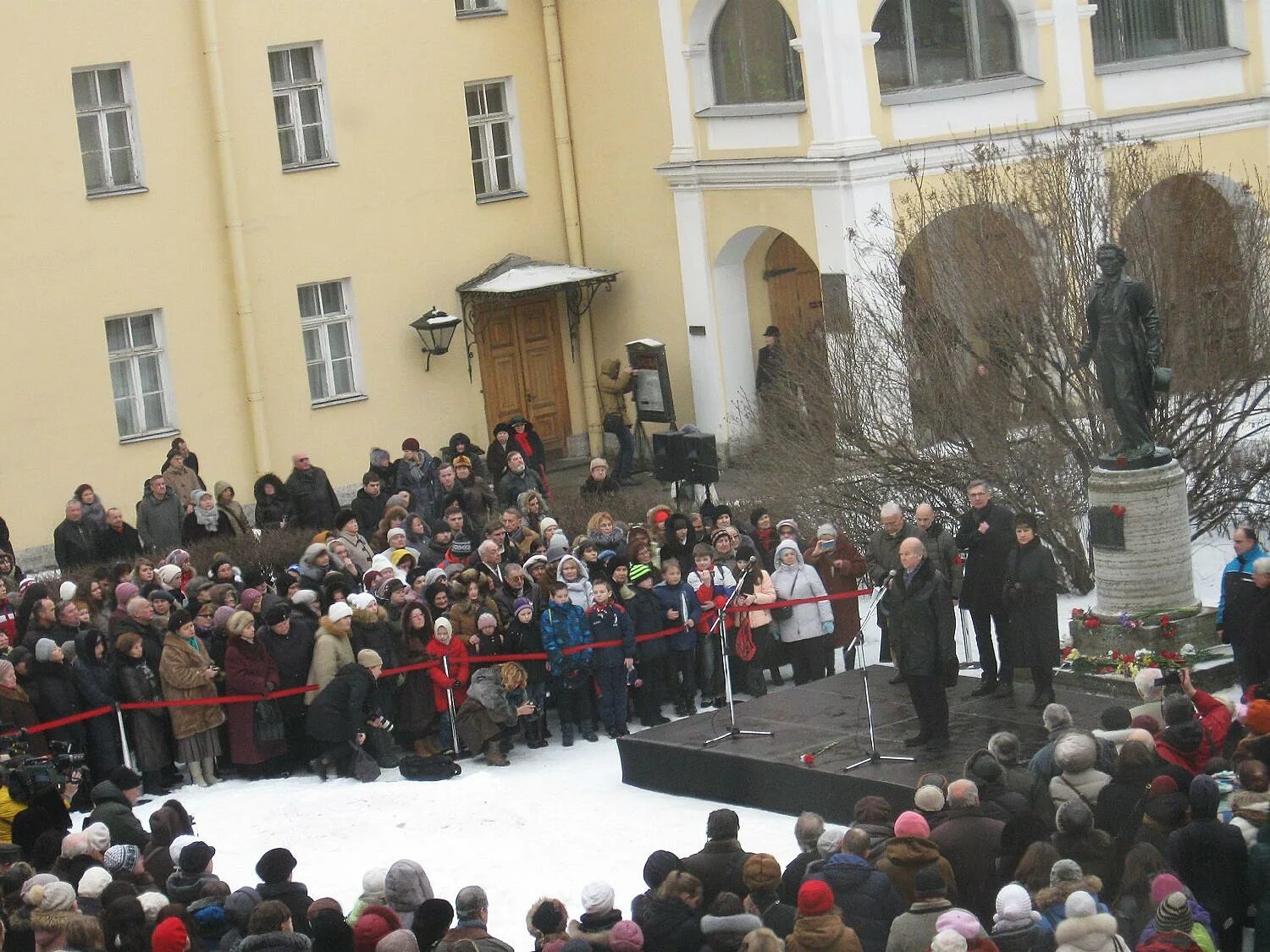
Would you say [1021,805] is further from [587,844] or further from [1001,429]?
[1001,429]

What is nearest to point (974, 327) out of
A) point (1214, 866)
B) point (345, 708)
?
point (345, 708)

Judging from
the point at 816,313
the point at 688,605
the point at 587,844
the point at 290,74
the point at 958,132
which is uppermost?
the point at 290,74

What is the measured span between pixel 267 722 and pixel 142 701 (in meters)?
0.91

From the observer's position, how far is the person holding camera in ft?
52.4

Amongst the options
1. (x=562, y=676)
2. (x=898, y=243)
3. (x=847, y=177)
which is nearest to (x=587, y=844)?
(x=562, y=676)

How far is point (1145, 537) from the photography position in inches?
642

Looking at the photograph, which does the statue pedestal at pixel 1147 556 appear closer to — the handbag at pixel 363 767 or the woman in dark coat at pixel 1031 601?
the woman in dark coat at pixel 1031 601

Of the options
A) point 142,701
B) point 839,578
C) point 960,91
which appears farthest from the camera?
point 960,91

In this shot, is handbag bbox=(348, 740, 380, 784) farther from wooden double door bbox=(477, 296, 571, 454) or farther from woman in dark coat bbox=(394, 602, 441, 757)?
wooden double door bbox=(477, 296, 571, 454)

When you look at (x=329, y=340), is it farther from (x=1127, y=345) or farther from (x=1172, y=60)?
(x=1127, y=345)

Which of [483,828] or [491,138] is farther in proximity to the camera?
[491,138]

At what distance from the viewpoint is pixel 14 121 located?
2500cm

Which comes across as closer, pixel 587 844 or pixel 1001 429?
pixel 587 844

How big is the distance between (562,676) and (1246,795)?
6.83 meters
